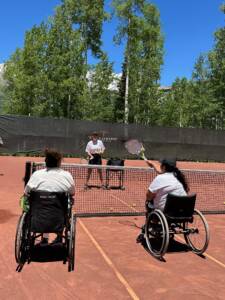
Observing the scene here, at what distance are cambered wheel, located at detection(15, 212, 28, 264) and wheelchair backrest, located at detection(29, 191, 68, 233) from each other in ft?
0.36

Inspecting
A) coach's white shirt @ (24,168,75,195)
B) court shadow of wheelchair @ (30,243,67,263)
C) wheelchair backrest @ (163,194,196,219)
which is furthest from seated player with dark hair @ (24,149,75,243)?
wheelchair backrest @ (163,194,196,219)

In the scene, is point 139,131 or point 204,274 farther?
point 139,131

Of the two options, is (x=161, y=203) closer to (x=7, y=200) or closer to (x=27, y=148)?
(x=7, y=200)

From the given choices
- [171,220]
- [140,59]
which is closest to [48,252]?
[171,220]

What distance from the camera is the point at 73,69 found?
33.0m

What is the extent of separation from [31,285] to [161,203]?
2125 mm

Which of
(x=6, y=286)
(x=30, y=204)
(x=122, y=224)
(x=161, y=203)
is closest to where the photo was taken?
(x=6, y=286)

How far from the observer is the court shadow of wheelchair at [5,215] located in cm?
725

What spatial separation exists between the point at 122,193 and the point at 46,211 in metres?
6.12

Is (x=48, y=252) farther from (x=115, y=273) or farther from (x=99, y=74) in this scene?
(x=99, y=74)

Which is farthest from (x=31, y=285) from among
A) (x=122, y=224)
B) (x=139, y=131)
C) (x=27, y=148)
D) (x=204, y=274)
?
(x=139, y=131)

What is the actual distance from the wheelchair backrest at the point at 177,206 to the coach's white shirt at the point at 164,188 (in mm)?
171

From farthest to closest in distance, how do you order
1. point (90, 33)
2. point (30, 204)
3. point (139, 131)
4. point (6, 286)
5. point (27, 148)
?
point (90, 33) → point (139, 131) → point (27, 148) → point (30, 204) → point (6, 286)

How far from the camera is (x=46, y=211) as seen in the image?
16.0 feet
